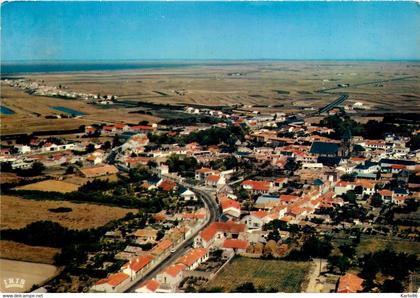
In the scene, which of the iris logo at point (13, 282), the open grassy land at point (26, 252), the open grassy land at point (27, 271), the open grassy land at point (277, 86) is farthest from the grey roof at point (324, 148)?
the iris logo at point (13, 282)

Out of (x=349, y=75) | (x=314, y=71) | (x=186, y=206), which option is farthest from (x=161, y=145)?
(x=314, y=71)

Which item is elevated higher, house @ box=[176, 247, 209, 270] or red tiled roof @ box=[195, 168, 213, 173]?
red tiled roof @ box=[195, 168, 213, 173]

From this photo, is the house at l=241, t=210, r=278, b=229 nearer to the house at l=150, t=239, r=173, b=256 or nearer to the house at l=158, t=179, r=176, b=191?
the house at l=150, t=239, r=173, b=256

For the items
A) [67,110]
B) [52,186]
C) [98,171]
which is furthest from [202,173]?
[67,110]

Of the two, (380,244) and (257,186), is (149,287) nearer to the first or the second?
(380,244)

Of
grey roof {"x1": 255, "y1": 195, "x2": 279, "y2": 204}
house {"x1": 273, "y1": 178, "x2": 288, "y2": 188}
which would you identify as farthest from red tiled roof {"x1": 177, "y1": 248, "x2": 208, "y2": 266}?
house {"x1": 273, "y1": 178, "x2": 288, "y2": 188}

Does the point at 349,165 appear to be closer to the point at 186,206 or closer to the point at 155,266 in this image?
the point at 186,206
